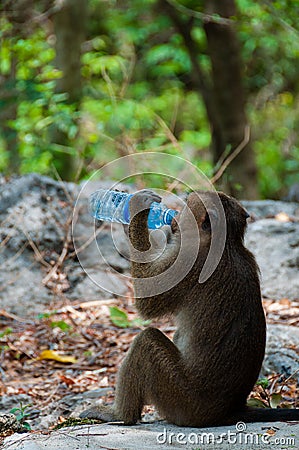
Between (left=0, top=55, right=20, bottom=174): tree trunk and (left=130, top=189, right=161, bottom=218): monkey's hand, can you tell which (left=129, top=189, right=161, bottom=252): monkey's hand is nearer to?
(left=130, top=189, right=161, bottom=218): monkey's hand

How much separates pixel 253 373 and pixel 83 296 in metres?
3.62

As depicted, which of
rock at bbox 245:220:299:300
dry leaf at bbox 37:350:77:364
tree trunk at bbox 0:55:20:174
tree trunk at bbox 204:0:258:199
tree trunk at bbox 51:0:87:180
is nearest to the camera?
dry leaf at bbox 37:350:77:364

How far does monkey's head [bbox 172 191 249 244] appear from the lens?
15.2ft

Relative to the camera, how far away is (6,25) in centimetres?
971

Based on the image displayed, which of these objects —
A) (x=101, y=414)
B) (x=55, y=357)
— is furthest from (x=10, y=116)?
(x=101, y=414)

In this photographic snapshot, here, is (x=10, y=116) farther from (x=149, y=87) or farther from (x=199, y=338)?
(x=199, y=338)

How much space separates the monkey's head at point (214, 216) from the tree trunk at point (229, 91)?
22.6 ft

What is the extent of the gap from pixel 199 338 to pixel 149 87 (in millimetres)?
13169

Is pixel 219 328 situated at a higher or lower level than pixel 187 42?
higher

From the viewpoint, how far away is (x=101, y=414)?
4684mm

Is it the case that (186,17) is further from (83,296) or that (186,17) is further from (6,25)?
(83,296)

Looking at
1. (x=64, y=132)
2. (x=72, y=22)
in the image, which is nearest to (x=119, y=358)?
(x=64, y=132)

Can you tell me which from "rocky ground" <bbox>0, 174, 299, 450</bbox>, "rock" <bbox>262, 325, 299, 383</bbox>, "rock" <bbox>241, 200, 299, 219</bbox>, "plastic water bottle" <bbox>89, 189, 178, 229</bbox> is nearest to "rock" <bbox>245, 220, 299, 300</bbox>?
"rocky ground" <bbox>0, 174, 299, 450</bbox>

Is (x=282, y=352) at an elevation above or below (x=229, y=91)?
above
